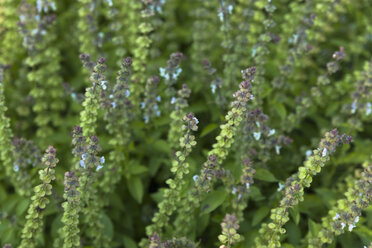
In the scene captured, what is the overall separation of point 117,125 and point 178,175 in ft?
3.44

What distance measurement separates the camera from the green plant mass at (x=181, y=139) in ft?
11.8

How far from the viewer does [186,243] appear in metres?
3.62

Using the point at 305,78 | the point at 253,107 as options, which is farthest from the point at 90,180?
the point at 305,78

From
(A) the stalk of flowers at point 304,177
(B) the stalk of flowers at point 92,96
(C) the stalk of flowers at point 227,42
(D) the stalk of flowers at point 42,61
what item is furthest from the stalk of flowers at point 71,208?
(C) the stalk of flowers at point 227,42

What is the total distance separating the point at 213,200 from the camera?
411 cm

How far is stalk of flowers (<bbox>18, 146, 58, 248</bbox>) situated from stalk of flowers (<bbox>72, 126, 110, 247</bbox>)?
23cm

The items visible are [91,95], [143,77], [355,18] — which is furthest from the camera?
[355,18]

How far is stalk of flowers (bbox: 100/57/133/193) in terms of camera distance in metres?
4.11

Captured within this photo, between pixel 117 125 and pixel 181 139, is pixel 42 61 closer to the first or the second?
pixel 117 125

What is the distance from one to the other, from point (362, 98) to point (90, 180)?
3.00 metres

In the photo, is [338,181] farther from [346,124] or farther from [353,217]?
[353,217]

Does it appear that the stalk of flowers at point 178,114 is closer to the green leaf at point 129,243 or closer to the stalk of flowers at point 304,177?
the green leaf at point 129,243

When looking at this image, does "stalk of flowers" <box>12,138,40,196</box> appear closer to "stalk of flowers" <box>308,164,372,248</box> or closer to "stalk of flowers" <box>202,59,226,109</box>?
"stalk of flowers" <box>202,59,226,109</box>

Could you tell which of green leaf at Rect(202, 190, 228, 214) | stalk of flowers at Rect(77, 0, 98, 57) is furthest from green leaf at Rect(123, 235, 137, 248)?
stalk of flowers at Rect(77, 0, 98, 57)
